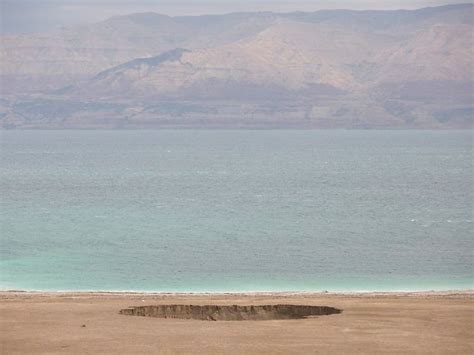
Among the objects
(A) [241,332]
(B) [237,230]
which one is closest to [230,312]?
(A) [241,332]

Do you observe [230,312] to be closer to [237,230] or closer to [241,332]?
[241,332]

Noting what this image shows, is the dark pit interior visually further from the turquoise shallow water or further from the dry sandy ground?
the turquoise shallow water

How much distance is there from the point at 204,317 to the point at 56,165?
126 meters

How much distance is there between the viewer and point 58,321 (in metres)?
24.2

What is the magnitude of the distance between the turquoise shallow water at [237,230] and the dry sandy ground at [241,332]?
651 inches

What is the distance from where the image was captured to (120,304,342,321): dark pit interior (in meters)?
26.3

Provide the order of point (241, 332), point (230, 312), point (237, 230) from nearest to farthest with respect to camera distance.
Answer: point (241, 332) → point (230, 312) → point (237, 230)

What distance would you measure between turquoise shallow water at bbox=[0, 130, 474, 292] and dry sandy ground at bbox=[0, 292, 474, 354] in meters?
16.5

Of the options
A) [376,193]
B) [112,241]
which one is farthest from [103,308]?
[376,193]

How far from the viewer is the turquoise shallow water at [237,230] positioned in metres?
46.1

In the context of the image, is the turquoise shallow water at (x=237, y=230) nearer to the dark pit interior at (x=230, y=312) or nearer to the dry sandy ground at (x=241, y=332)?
the dark pit interior at (x=230, y=312)

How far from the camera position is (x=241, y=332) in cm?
2295

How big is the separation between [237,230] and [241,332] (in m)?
42.4

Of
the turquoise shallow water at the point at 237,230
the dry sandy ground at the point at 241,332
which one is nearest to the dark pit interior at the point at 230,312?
the dry sandy ground at the point at 241,332
